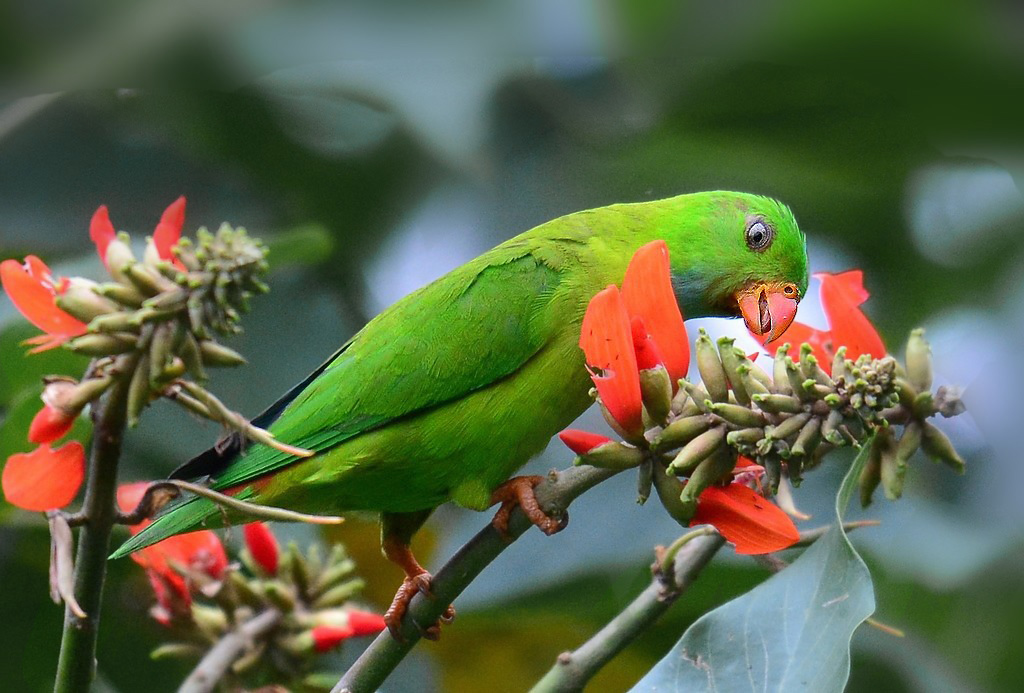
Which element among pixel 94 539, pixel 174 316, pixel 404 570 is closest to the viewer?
pixel 174 316

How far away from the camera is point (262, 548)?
2488 millimetres

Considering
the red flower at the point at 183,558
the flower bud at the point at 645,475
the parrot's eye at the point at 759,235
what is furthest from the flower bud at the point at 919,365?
the red flower at the point at 183,558

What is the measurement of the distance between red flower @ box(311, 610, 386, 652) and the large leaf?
0.86m

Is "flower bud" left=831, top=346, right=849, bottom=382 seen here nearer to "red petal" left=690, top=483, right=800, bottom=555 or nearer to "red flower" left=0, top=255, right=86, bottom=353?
"red petal" left=690, top=483, right=800, bottom=555

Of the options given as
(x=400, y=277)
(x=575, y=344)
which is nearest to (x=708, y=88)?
(x=400, y=277)

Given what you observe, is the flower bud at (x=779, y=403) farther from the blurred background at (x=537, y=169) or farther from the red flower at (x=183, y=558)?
the blurred background at (x=537, y=169)

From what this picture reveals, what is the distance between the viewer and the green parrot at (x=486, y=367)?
8.21 ft

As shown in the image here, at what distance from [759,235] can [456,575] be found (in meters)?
Answer: 1.20

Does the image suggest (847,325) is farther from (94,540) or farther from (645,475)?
(94,540)

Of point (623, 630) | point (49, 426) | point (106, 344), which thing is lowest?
point (623, 630)

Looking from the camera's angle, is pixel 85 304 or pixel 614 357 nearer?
pixel 85 304

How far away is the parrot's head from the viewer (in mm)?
2508

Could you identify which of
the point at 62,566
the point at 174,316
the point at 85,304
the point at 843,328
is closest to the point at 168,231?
the point at 85,304

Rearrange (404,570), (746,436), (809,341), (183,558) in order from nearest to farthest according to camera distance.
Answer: (746,436)
(809,341)
(183,558)
(404,570)
